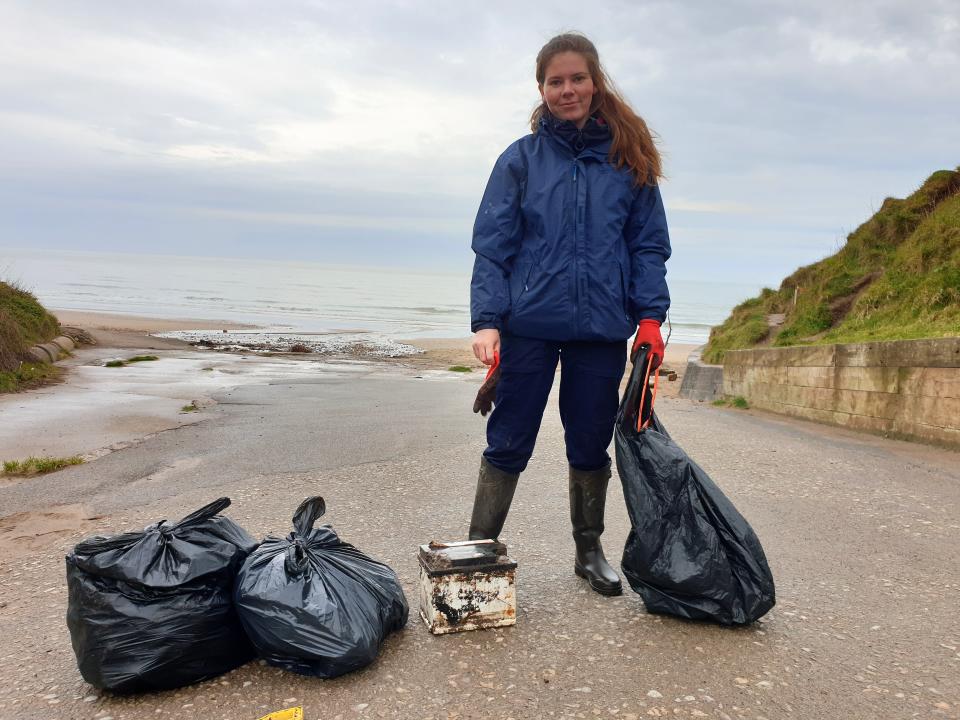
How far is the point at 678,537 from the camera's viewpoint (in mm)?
3023

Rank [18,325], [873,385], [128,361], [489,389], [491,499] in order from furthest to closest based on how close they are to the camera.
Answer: [128,361] → [18,325] → [873,385] → [491,499] → [489,389]

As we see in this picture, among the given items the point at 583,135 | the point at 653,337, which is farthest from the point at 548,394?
the point at 583,135

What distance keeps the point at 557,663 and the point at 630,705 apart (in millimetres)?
334

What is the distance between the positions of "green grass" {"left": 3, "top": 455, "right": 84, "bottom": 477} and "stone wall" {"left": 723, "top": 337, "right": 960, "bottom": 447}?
687 centimetres

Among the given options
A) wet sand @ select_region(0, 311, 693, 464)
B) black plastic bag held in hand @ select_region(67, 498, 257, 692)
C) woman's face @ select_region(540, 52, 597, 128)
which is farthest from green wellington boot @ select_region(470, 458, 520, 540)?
wet sand @ select_region(0, 311, 693, 464)

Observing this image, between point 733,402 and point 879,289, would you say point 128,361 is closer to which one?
point 733,402

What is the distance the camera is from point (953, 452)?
6.59m

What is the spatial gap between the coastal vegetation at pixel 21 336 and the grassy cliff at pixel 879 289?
10.0 metres

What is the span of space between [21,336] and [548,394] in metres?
11.9

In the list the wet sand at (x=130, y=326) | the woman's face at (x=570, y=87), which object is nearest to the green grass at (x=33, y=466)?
the woman's face at (x=570, y=87)

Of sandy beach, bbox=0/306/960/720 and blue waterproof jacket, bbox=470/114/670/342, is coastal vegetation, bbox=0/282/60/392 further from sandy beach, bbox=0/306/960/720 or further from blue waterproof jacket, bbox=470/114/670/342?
blue waterproof jacket, bbox=470/114/670/342

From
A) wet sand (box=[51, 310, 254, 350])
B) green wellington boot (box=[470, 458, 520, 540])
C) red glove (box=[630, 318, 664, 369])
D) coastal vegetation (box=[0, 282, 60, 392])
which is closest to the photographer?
red glove (box=[630, 318, 664, 369])

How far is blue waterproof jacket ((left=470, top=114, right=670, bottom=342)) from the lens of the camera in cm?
304

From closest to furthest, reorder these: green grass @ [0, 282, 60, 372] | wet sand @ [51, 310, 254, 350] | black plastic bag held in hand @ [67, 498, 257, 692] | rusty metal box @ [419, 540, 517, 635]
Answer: black plastic bag held in hand @ [67, 498, 257, 692]
rusty metal box @ [419, 540, 517, 635]
green grass @ [0, 282, 60, 372]
wet sand @ [51, 310, 254, 350]
